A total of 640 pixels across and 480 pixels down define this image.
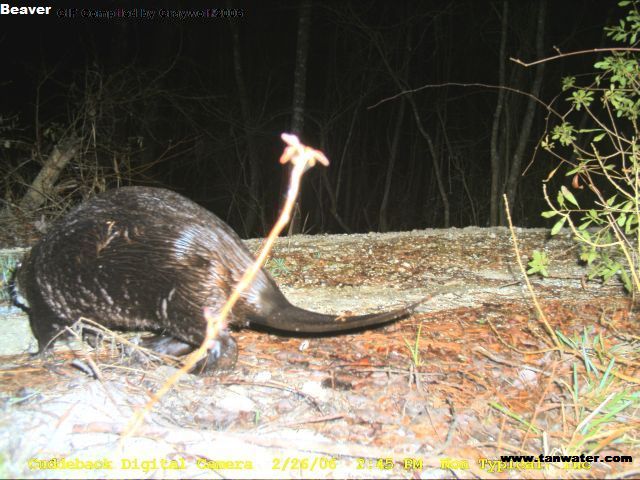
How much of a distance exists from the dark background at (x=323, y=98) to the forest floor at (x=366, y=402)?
447 cm

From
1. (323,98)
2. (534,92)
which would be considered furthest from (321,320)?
(323,98)

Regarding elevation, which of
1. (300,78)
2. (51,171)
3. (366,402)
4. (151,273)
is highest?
(300,78)

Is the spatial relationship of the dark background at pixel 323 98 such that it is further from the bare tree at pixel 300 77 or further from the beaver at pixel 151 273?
the beaver at pixel 151 273

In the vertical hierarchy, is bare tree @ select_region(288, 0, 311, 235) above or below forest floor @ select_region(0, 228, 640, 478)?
above

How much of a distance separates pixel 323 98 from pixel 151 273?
1353 cm

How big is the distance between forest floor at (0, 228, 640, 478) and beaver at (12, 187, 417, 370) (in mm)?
245

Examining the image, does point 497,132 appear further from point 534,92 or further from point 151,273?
point 151,273

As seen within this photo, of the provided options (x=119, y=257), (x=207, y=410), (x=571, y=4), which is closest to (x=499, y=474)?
(x=207, y=410)

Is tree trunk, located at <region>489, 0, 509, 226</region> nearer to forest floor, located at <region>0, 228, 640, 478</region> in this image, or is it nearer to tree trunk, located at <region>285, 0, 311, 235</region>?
tree trunk, located at <region>285, 0, 311, 235</region>

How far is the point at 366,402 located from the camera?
2070 millimetres

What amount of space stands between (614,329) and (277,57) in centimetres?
1397

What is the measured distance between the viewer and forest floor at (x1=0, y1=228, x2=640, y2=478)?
1.66m

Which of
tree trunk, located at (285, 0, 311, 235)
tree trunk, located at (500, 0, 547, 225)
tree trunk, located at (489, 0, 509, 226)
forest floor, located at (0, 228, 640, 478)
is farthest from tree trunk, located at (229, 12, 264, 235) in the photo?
forest floor, located at (0, 228, 640, 478)

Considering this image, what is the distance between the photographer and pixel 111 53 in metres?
7.96
